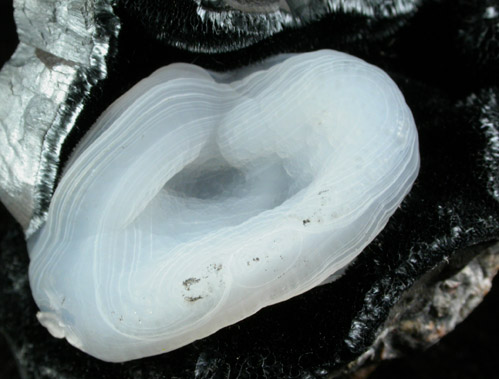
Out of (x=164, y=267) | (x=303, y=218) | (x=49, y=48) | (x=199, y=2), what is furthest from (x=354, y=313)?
(x=49, y=48)

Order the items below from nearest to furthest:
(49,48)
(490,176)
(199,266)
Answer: (199,266) < (49,48) < (490,176)

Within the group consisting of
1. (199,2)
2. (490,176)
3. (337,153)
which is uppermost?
(199,2)

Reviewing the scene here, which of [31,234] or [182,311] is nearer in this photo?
[182,311]

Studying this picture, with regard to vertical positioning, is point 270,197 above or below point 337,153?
below

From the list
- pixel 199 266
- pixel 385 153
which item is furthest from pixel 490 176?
pixel 199 266

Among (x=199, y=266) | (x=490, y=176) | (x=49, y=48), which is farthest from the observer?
(x=490, y=176)

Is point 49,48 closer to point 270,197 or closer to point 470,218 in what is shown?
point 270,197

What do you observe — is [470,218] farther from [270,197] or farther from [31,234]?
[31,234]
